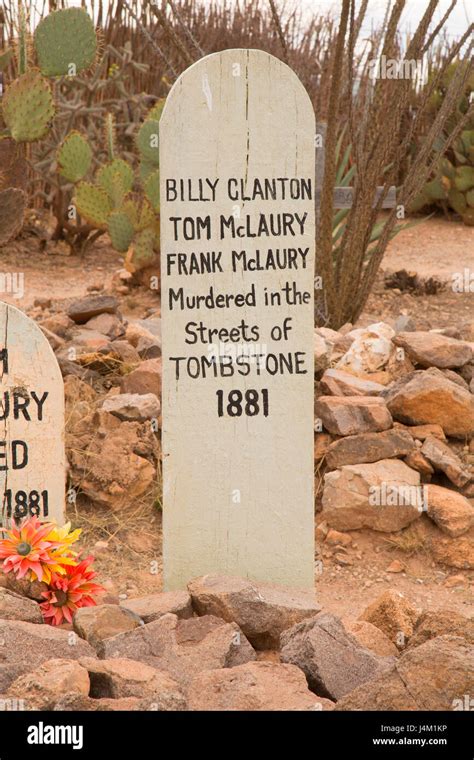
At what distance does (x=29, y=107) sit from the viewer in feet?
20.0

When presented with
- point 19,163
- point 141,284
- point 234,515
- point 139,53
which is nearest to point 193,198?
point 234,515

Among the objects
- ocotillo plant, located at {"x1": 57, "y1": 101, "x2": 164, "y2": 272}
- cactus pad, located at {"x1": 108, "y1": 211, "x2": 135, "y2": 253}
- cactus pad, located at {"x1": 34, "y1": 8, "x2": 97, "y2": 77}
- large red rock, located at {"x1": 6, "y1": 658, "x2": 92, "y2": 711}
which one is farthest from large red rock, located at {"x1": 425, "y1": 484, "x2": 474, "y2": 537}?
cactus pad, located at {"x1": 108, "y1": 211, "x2": 135, "y2": 253}

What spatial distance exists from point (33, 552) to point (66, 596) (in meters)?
0.15

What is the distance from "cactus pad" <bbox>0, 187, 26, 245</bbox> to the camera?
537 cm

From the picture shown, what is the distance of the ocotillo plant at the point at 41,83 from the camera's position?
6.10 meters

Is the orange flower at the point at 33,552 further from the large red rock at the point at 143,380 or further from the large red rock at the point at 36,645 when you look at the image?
the large red rock at the point at 143,380

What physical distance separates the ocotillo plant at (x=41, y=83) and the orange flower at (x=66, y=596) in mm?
3460

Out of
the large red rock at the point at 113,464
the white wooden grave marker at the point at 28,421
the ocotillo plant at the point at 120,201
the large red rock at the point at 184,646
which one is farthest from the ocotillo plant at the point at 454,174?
the large red rock at the point at 184,646

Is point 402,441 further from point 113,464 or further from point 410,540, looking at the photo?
point 113,464

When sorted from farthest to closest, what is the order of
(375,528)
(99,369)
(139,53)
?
1. (139,53)
2. (99,369)
3. (375,528)

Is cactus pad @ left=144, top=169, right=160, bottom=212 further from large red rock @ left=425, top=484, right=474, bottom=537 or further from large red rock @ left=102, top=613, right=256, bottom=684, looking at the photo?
large red rock @ left=102, top=613, right=256, bottom=684

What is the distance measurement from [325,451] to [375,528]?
1.27ft

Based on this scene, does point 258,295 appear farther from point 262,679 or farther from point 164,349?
point 262,679

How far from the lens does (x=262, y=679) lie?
7.93 ft
